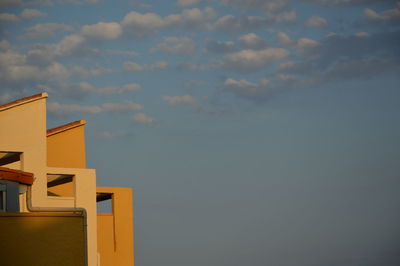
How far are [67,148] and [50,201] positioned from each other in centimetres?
913

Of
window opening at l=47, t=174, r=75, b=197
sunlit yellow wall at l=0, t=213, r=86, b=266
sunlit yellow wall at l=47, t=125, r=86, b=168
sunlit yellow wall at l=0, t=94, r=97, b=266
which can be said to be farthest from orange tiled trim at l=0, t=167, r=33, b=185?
sunlit yellow wall at l=47, t=125, r=86, b=168

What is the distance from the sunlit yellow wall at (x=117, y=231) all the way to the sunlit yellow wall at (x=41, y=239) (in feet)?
49.2

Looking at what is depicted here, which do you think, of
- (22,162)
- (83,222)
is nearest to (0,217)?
(83,222)

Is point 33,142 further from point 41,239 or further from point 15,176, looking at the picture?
point 41,239

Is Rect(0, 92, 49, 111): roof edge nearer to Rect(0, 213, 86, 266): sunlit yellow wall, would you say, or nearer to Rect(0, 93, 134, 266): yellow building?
Rect(0, 93, 134, 266): yellow building

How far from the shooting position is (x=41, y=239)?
20.7 m

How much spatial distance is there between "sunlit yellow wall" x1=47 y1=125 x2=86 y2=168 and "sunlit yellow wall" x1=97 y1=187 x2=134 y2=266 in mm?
2998

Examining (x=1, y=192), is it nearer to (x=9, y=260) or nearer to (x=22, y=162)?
(x=9, y=260)

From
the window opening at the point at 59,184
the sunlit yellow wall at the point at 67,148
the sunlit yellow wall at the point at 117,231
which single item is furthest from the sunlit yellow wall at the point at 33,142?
the sunlit yellow wall at the point at 67,148

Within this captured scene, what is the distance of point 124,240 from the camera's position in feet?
123

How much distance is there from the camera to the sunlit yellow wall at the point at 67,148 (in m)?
38.0

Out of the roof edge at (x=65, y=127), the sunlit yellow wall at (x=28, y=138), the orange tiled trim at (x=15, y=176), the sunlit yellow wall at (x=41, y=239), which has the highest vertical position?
the roof edge at (x=65, y=127)

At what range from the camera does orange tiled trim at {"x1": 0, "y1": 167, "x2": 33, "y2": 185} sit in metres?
21.5

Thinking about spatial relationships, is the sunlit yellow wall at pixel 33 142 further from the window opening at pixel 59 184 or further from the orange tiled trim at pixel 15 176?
the orange tiled trim at pixel 15 176
